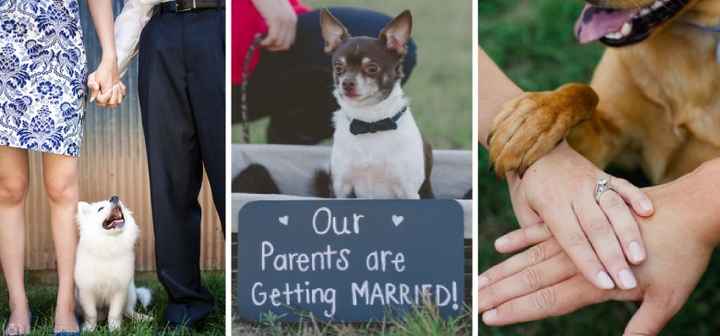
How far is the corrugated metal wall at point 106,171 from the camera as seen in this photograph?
3197 mm

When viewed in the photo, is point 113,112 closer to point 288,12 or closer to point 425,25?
point 288,12

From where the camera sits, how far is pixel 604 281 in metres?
2.26

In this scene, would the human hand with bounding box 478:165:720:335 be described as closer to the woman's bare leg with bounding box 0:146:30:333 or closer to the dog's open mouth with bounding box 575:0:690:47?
the dog's open mouth with bounding box 575:0:690:47

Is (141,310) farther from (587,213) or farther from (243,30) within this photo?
(587,213)

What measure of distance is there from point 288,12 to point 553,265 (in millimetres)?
1037

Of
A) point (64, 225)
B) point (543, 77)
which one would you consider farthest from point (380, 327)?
point (543, 77)

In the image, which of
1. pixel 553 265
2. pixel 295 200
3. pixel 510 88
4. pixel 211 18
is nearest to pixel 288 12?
pixel 211 18

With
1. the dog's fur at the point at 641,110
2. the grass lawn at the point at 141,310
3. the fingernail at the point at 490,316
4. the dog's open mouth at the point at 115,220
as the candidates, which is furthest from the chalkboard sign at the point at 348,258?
the dog's open mouth at the point at 115,220

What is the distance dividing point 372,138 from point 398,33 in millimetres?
299

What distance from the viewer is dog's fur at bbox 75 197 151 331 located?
8.63 ft

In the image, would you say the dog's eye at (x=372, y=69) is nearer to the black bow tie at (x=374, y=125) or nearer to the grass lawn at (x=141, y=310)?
the black bow tie at (x=374, y=125)

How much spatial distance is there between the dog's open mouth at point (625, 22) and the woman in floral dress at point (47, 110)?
1387 mm

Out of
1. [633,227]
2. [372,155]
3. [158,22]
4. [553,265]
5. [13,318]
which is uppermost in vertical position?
[158,22]

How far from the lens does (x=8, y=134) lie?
93.3 inches
